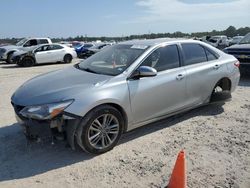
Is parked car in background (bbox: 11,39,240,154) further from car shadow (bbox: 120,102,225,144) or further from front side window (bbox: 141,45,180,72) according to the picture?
car shadow (bbox: 120,102,225,144)

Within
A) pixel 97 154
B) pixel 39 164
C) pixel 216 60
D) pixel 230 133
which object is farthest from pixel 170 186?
pixel 216 60

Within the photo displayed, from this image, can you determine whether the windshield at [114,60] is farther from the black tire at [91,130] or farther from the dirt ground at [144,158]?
the dirt ground at [144,158]

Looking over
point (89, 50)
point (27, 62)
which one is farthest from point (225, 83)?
point (89, 50)

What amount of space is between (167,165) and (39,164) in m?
1.77

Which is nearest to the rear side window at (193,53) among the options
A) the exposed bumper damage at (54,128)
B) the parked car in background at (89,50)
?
the exposed bumper damage at (54,128)

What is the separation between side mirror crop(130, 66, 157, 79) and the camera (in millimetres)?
5062

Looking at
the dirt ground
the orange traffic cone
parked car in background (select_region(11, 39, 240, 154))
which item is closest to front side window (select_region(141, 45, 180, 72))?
parked car in background (select_region(11, 39, 240, 154))

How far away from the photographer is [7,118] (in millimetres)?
6652

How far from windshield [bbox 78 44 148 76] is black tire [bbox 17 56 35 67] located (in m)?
14.0

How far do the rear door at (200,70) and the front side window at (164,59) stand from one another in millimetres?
250

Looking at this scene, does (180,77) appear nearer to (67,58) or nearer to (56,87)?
(56,87)

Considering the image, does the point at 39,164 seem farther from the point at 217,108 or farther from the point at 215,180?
the point at 217,108

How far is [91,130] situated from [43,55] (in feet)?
52.9

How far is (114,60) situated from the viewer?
5.61 m
